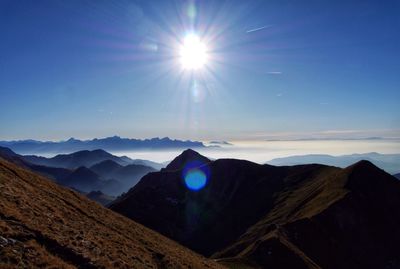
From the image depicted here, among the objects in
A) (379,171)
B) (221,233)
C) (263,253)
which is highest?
(379,171)

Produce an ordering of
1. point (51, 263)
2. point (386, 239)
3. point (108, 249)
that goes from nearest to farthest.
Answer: point (51, 263), point (108, 249), point (386, 239)

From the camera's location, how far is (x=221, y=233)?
16512cm

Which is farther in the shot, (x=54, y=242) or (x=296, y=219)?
(x=296, y=219)

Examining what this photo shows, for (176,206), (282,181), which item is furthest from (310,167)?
(176,206)

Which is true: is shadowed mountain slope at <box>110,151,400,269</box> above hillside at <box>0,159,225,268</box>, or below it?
below

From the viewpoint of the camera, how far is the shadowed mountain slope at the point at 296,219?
103562 millimetres

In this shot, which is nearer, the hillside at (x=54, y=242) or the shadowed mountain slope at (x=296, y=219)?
the hillside at (x=54, y=242)

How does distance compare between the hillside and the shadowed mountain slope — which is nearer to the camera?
the hillside

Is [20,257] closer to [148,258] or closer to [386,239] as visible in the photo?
[148,258]

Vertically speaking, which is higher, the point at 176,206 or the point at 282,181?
the point at 282,181

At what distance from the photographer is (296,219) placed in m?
119

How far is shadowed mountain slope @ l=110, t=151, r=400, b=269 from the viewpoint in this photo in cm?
10356

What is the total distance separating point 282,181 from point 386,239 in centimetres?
7246

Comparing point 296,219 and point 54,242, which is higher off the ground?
point 54,242
